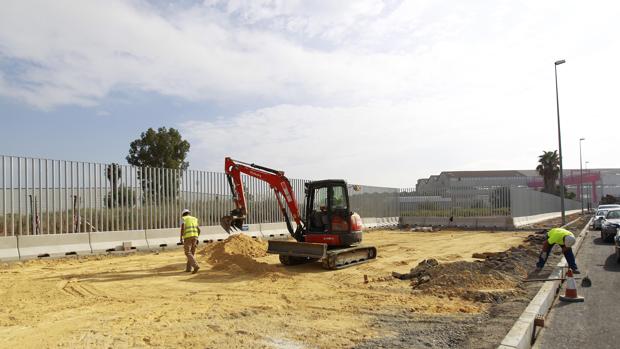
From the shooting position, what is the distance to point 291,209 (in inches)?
599

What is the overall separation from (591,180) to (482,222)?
77581 mm

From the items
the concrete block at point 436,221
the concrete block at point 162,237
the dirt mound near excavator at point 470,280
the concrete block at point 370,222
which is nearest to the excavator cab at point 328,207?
the dirt mound near excavator at point 470,280

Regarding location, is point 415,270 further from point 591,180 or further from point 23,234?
point 591,180

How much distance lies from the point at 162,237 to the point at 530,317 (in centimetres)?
1488

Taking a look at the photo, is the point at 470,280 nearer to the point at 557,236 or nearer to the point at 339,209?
the point at 557,236

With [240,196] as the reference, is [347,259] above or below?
below

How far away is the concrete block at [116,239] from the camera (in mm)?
16625

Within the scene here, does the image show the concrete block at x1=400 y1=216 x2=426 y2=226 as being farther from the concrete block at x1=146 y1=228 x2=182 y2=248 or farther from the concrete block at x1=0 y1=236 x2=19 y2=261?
the concrete block at x1=0 y1=236 x2=19 y2=261

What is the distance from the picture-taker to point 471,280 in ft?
34.0

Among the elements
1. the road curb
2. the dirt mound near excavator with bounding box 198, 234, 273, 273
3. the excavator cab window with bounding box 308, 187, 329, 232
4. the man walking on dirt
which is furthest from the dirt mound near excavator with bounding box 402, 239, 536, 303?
the man walking on dirt

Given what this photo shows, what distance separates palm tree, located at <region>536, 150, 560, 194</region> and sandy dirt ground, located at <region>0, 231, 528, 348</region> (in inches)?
2797

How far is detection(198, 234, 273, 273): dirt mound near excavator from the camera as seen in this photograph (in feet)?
43.7

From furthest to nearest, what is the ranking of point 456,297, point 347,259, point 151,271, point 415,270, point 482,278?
point 347,259
point 151,271
point 415,270
point 482,278
point 456,297

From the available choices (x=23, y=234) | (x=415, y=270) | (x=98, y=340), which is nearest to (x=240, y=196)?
(x=415, y=270)
